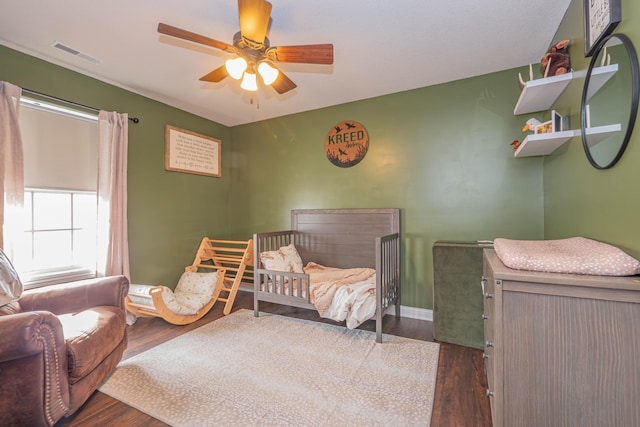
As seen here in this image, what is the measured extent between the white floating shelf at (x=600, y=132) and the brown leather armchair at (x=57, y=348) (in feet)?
8.95

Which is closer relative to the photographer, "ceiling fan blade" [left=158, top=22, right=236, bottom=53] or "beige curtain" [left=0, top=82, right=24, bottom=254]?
"ceiling fan blade" [left=158, top=22, right=236, bottom=53]

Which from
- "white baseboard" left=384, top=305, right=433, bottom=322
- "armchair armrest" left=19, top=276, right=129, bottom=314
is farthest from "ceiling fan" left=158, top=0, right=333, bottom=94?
"white baseboard" left=384, top=305, right=433, bottom=322

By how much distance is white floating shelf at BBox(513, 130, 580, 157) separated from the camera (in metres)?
1.66

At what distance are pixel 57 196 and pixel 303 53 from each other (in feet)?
8.43

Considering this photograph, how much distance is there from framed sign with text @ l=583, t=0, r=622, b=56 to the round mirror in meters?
0.04

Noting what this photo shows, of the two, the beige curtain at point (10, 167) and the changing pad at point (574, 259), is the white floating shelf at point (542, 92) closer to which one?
the changing pad at point (574, 259)

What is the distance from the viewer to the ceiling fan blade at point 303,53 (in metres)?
1.66

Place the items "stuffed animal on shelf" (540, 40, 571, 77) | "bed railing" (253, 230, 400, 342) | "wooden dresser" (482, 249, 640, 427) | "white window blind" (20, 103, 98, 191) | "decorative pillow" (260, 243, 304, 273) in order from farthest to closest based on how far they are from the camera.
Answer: "decorative pillow" (260, 243, 304, 273) → "bed railing" (253, 230, 400, 342) → "white window blind" (20, 103, 98, 191) → "stuffed animal on shelf" (540, 40, 571, 77) → "wooden dresser" (482, 249, 640, 427)

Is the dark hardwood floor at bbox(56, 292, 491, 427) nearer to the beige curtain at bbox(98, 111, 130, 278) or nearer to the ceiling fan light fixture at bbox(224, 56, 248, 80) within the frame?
the beige curtain at bbox(98, 111, 130, 278)

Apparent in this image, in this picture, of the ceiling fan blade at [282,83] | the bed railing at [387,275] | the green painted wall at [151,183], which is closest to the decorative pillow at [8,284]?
the green painted wall at [151,183]

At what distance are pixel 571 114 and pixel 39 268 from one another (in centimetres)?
418

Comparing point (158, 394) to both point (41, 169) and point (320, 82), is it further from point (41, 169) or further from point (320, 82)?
point (320, 82)

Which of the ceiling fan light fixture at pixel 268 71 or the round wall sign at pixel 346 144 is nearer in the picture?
the ceiling fan light fixture at pixel 268 71

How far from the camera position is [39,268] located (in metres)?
2.33
